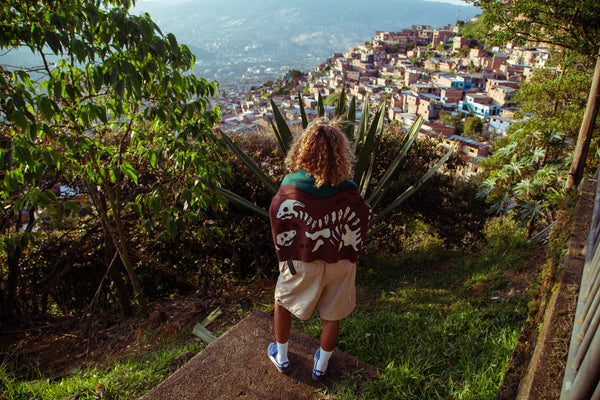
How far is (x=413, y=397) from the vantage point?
1787mm

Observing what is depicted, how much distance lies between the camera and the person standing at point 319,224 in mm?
1661

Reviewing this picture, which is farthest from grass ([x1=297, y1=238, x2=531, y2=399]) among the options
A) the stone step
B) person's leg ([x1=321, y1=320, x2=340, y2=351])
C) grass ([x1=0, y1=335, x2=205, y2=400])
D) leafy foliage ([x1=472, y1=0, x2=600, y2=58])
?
leafy foliage ([x1=472, y1=0, x2=600, y2=58])

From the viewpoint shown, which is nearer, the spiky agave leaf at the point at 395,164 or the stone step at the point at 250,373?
the stone step at the point at 250,373

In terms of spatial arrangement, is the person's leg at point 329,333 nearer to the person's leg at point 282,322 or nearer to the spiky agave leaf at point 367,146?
the person's leg at point 282,322

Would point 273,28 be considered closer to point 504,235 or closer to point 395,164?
point 504,235

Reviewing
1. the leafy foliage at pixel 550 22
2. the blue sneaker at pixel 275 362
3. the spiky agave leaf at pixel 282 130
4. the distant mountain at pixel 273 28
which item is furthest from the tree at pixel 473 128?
the blue sneaker at pixel 275 362

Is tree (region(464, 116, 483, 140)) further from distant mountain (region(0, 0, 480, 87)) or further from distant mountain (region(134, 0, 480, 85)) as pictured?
distant mountain (region(134, 0, 480, 85))

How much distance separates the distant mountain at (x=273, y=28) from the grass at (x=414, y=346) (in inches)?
1404

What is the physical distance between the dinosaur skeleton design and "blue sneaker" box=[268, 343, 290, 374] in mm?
738

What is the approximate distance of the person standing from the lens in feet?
5.45

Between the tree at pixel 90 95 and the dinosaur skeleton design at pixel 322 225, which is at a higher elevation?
the tree at pixel 90 95

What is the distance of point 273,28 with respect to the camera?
102 meters

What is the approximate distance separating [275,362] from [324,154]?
1232mm


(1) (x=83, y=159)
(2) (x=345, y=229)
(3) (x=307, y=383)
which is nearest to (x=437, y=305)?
(3) (x=307, y=383)
